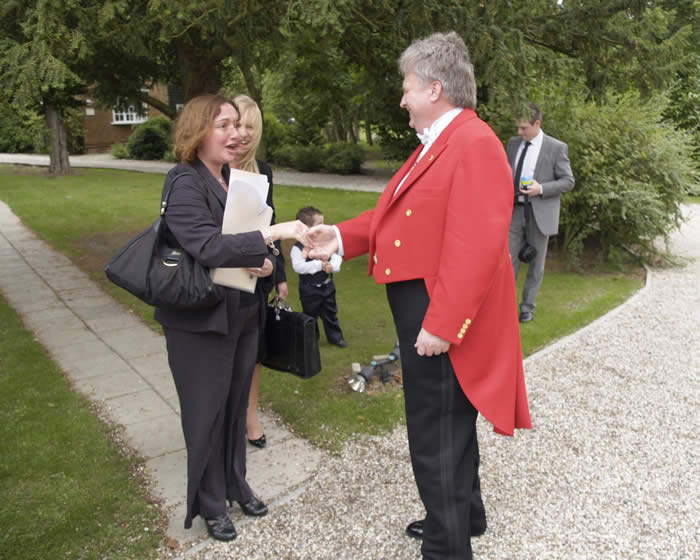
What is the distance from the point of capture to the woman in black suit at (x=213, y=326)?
2.67 metres

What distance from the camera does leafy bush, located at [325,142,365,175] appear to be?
22.4 meters

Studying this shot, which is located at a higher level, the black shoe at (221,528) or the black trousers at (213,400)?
the black trousers at (213,400)

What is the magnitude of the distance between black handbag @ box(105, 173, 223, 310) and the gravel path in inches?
52.4

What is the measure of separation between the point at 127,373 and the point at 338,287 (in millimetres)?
3470

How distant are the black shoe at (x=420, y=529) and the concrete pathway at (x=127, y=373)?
748 mm

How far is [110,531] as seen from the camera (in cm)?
320

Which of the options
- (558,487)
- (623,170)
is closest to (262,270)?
(558,487)

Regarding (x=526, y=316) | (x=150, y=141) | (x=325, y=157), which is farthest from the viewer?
(x=150, y=141)

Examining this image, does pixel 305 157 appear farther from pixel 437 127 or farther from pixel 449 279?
pixel 449 279

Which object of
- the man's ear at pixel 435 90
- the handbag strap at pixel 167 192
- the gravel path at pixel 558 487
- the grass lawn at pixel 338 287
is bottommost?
the gravel path at pixel 558 487

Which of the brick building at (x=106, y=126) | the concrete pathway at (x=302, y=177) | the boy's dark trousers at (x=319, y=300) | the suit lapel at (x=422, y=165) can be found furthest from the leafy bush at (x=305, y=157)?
the suit lapel at (x=422, y=165)

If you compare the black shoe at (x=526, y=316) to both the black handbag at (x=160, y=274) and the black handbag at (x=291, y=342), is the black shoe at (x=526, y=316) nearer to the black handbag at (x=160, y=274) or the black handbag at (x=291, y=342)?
the black handbag at (x=291, y=342)

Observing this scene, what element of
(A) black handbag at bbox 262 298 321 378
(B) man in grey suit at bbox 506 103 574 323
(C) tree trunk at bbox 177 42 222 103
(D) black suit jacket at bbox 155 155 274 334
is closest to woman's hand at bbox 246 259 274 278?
(D) black suit jacket at bbox 155 155 274 334

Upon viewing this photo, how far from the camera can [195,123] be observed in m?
2.78
